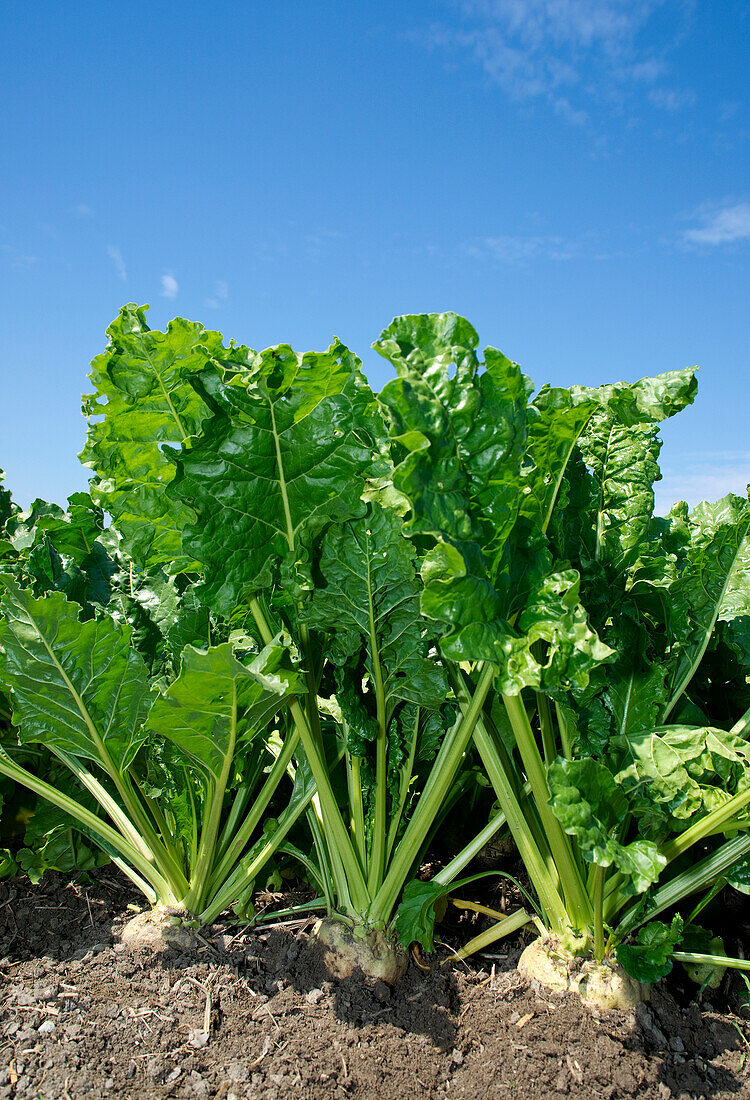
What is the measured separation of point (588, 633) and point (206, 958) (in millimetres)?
1765

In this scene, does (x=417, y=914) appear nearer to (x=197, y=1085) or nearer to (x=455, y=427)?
(x=197, y=1085)

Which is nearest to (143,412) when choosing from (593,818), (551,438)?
(551,438)

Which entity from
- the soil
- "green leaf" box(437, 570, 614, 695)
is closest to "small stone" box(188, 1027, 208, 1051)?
the soil

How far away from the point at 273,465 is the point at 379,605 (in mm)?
525

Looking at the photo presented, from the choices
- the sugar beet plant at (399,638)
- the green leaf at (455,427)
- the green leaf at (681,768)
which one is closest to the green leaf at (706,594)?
the sugar beet plant at (399,638)

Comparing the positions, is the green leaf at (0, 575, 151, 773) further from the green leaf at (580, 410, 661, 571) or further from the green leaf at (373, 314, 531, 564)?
the green leaf at (580, 410, 661, 571)

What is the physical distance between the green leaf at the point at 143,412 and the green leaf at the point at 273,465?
0.16 meters

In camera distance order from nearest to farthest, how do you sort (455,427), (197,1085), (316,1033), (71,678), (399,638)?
1. (455,427)
2. (197,1085)
3. (316,1033)
4. (399,638)
5. (71,678)

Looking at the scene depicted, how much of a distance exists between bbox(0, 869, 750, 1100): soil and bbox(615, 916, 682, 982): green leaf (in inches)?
5.5

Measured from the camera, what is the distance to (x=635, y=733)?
7.41 ft

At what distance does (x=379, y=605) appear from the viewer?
2.24 m

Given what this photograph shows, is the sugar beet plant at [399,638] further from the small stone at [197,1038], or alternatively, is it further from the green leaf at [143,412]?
the small stone at [197,1038]

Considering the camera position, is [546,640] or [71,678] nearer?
[546,640]

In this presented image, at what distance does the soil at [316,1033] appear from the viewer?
1983 mm
